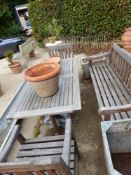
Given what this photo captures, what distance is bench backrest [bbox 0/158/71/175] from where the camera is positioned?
1407 millimetres

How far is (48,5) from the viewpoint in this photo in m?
7.94

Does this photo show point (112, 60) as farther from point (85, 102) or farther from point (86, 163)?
point (86, 163)

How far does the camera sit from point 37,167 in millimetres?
1429

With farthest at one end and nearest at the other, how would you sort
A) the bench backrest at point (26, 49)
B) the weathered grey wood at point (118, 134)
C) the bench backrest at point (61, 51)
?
the bench backrest at point (26, 49) < the bench backrest at point (61, 51) < the weathered grey wood at point (118, 134)

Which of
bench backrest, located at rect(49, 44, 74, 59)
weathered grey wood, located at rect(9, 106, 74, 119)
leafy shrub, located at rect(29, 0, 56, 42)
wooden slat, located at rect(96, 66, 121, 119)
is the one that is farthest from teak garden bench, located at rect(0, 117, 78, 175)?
leafy shrub, located at rect(29, 0, 56, 42)

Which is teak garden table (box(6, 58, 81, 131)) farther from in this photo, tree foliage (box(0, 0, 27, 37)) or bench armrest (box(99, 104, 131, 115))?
tree foliage (box(0, 0, 27, 37))

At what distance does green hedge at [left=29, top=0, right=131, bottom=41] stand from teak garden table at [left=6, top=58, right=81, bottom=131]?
14.3 ft

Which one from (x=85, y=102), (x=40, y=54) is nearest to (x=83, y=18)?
(x=40, y=54)

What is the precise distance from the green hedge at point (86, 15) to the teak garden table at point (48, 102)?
435 cm

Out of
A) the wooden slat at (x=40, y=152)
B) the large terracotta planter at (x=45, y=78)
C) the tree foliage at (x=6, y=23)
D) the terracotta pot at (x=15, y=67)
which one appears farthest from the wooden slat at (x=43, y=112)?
the tree foliage at (x=6, y=23)

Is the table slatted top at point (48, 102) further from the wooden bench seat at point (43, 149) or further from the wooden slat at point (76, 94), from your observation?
the wooden bench seat at point (43, 149)

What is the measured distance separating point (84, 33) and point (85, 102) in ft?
14.0

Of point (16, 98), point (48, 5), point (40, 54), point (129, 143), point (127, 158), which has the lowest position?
point (40, 54)

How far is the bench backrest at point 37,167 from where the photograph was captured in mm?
1407
